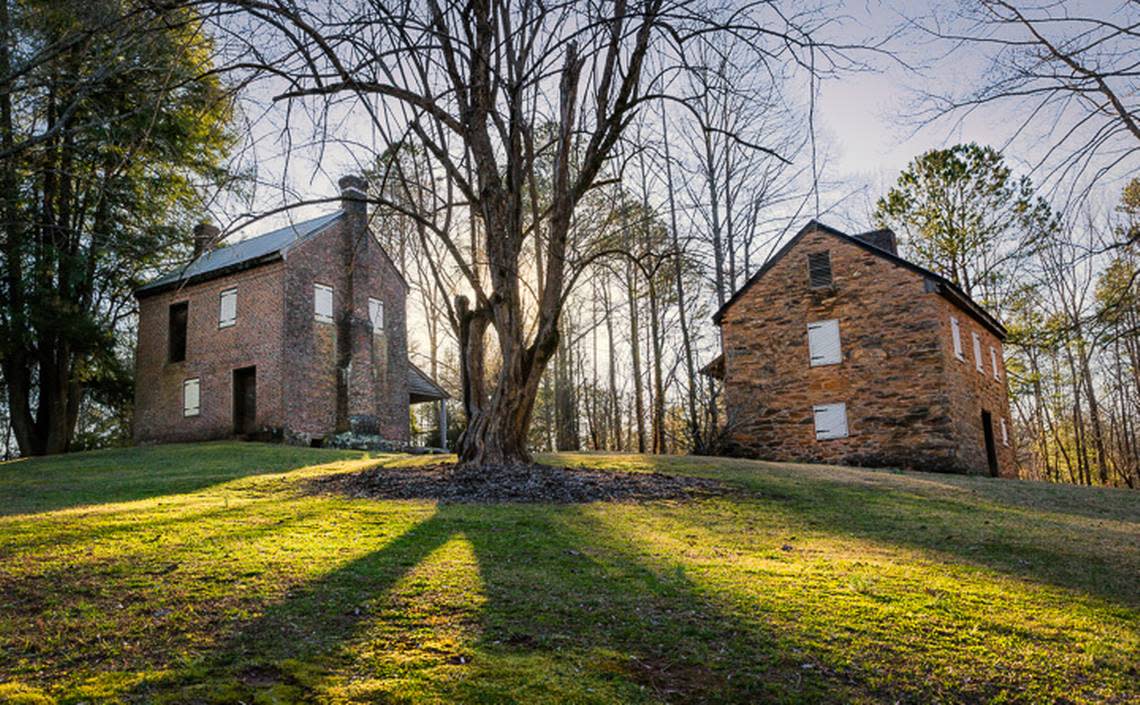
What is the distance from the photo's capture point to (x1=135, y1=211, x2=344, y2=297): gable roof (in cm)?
2388

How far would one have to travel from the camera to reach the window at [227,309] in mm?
24391

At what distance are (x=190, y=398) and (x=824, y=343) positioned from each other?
20.2 m

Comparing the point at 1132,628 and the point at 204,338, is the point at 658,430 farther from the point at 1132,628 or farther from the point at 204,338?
the point at 1132,628

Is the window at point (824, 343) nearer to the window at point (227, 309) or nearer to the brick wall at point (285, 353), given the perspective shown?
the brick wall at point (285, 353)

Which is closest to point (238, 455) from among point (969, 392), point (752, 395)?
point (752, 395)

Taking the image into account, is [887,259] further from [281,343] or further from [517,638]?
[517,638]

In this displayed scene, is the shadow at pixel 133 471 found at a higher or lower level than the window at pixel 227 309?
lower

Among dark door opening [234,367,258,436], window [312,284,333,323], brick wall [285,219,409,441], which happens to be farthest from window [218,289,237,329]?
window [312,284,333,323]

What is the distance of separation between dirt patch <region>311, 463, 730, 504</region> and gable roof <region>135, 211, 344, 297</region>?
14.6 m

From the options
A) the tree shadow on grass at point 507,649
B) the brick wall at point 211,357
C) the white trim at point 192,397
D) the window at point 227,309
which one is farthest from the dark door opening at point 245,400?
the tree shadow on grass at point 507,649

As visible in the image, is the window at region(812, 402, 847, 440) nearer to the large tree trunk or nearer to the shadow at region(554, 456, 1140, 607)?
the shadow at region(554, 456, 1140, 607)

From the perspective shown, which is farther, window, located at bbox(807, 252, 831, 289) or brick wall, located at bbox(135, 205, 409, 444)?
brick wall, located at bbox(135, 205, 409, 444)

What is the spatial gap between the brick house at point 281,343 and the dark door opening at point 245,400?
0.03m

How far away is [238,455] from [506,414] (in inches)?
409
